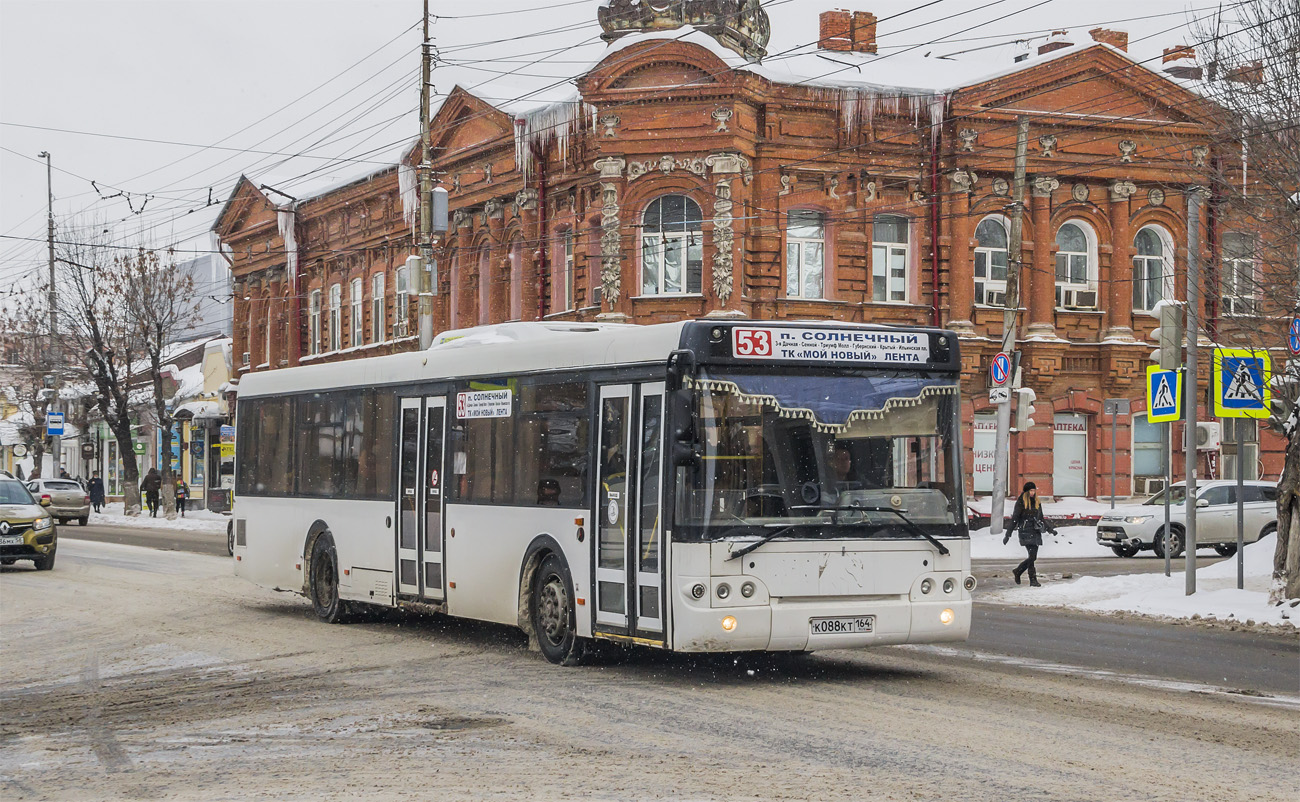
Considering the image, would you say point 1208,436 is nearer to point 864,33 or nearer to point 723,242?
point 723,242

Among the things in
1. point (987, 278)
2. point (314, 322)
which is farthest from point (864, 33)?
point (314, 322)

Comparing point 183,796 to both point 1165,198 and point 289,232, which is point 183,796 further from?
point 289,232

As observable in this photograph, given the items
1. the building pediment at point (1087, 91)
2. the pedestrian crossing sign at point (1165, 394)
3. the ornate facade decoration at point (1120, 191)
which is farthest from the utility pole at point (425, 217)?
the ornate facade decoration at point (1120, 191)

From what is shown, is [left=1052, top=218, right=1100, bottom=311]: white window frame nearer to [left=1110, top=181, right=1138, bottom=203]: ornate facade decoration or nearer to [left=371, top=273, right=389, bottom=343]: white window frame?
[left=1110, top=181, right=1138, bottom=203]: ornate facade decoration

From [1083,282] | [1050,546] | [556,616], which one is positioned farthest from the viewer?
[1083,282]

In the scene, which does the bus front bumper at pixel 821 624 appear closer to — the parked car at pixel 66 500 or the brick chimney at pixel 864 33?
the brick chimney at pixel 864 33

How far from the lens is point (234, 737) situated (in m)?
9.93

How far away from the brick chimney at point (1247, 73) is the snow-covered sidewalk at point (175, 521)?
34.0 meters

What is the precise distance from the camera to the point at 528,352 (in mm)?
14414

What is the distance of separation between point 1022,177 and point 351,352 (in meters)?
25.4

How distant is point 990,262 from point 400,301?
1823cm

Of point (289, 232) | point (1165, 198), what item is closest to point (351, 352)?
point (289, 232)

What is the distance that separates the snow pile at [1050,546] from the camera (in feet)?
106

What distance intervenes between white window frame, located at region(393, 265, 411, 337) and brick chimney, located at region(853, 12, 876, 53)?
583 inches
